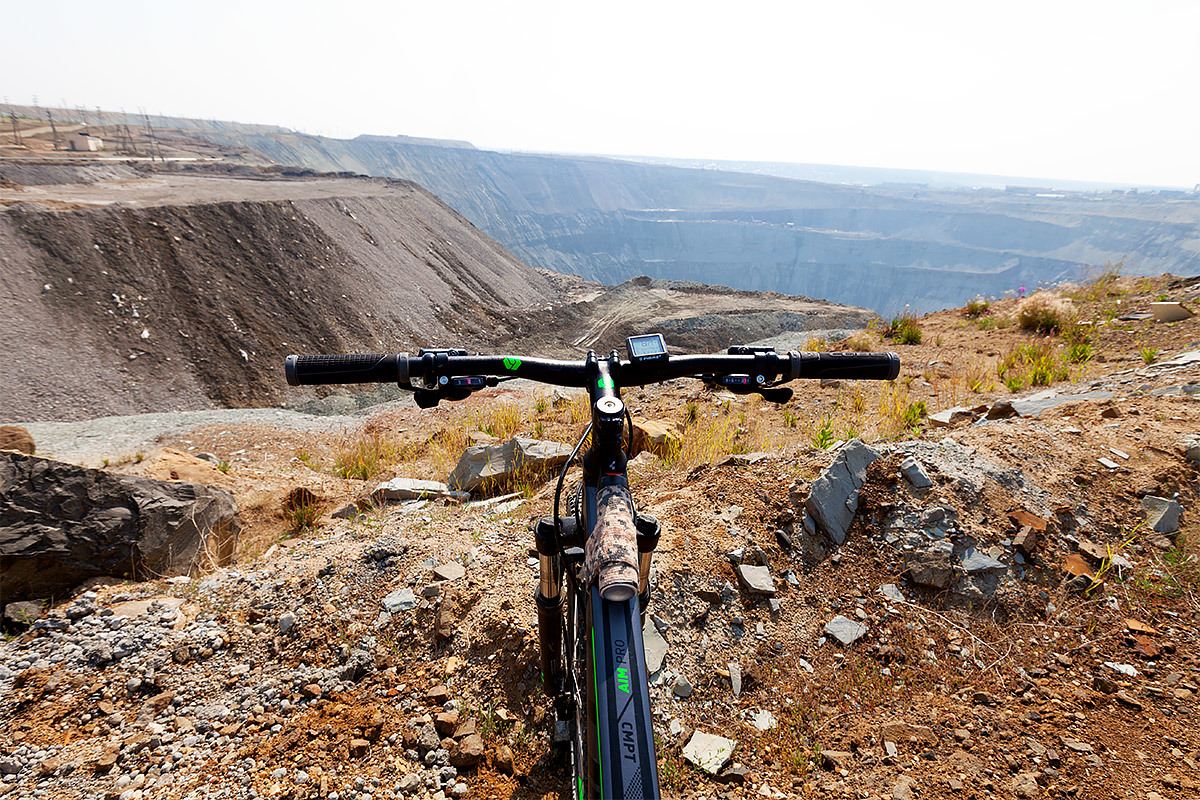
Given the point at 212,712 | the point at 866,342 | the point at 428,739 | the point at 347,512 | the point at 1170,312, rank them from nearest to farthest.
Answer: the point at 428,739 → the point at 212,712 → the point at 347,512 → the point at 1170,312 → the point at 866,342

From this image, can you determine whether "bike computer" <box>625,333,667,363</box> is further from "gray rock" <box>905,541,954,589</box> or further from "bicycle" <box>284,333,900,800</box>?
"gray rock" <box>905,541,954,589</box>

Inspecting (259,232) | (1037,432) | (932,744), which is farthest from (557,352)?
(932,744)

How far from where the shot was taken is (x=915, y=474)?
155 inches

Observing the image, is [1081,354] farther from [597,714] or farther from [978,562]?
[597,714]

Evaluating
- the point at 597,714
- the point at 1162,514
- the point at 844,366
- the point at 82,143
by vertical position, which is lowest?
the point at 1162,514

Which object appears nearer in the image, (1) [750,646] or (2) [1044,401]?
(1) [750,646]

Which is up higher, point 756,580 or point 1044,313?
point 1044,313

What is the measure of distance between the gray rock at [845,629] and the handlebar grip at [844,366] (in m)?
1.73

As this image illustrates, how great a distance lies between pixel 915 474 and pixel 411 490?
444 cm

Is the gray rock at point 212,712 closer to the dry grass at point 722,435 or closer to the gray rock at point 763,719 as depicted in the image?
the gray rock at point 763,719

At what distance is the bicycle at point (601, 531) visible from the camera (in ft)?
4.89

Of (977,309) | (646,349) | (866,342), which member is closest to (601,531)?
(646,349)

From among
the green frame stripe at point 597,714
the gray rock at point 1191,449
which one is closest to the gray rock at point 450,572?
the green frame stripe at point 597,714

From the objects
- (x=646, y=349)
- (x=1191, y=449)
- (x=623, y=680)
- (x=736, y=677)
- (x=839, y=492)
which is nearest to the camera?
(x=623, y=680)
